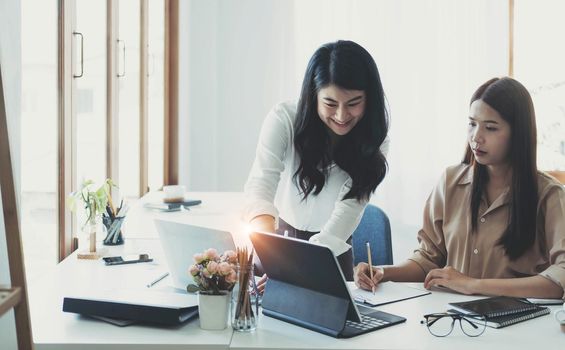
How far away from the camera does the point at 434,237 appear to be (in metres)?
2.17

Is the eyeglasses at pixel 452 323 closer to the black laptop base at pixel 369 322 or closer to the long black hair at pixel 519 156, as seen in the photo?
the black laptop base at pixel 369 322

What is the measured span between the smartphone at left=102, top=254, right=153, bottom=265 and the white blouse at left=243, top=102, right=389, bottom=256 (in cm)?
40

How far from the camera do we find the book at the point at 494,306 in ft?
5.48

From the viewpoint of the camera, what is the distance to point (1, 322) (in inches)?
57.8

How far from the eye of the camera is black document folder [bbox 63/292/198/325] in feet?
5.11

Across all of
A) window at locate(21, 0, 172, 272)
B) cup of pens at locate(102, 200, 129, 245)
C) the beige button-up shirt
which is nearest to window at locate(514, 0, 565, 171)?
window at locate(21, 0, 172, 272)

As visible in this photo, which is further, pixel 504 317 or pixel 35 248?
pixel 35 248

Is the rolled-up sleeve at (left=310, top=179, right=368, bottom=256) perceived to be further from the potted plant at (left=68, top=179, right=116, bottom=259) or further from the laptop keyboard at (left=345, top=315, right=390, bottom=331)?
the potted plant at (left=68, top=179, right=116, bottom=259)

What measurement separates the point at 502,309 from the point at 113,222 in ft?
4.46

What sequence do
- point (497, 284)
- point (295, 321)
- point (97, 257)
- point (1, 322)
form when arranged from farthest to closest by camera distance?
1. point (97, 257)
2. point (497, 284)
3. point (295, 321)
4. point (1, 322)

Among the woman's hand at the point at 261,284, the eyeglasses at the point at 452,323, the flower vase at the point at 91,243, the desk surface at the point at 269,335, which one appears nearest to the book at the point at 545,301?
the desk surface at the point at 269,335

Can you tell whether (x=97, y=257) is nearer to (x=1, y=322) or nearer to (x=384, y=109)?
(x=1, y=322)

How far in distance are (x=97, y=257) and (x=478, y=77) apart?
280cm

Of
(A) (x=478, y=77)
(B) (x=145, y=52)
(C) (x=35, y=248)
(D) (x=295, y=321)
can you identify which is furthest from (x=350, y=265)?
(A) (x=478, y=77)
